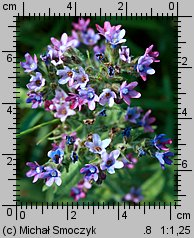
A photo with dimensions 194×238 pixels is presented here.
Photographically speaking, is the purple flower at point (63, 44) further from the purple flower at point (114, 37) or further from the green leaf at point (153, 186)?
the green leaf at point (153, 186)

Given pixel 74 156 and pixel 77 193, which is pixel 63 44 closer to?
pixel 74 156

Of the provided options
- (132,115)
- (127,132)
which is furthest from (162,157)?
(132,115)

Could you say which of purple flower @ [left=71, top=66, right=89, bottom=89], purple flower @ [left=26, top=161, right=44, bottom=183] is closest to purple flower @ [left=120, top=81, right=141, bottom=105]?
purple flower @ [left=71, top=66, right=89, bottom=89]

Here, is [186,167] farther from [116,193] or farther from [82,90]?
[82,90]

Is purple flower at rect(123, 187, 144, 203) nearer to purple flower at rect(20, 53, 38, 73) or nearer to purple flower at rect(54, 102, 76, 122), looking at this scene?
purple flower at rect(54, 102, 76, 122)

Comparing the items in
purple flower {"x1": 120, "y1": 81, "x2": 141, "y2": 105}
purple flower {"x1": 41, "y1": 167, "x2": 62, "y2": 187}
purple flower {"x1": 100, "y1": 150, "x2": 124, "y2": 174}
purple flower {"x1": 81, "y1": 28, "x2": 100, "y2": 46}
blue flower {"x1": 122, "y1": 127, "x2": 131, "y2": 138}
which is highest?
purple flower {"x1": 81, "y1": 28, "x2": 100, "y2": 46}

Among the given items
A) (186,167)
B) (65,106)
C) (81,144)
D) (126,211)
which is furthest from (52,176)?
(186,167)
